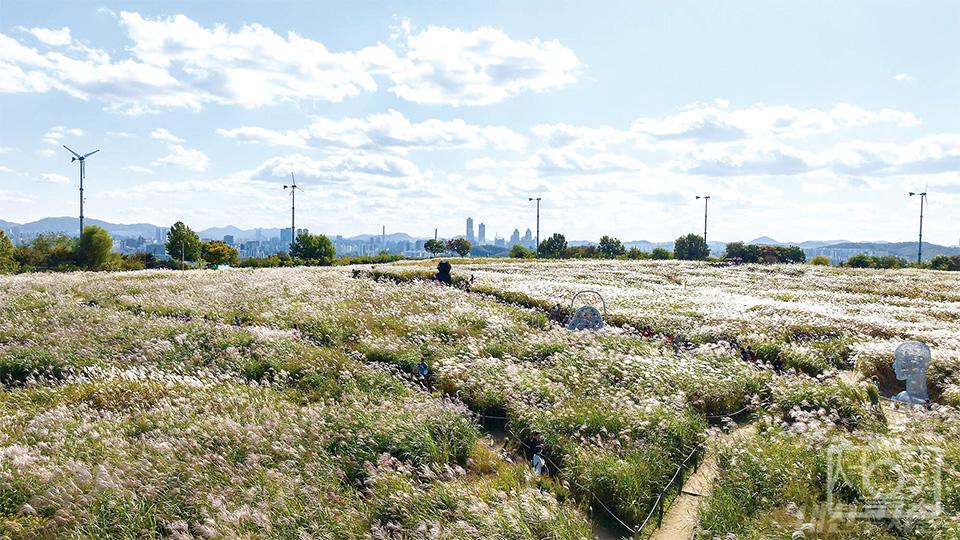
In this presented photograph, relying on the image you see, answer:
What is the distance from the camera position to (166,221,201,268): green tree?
249 ft

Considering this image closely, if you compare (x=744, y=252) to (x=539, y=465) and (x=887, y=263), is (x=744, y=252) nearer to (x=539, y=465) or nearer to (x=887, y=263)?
(x=887, y=263)

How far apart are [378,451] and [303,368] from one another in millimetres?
5944

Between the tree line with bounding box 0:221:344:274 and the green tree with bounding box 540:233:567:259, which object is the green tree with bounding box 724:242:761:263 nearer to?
the green tree with bounding box 540:233:567:259

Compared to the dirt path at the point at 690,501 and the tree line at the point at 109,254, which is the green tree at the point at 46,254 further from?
the dirt path at the point at 690,501

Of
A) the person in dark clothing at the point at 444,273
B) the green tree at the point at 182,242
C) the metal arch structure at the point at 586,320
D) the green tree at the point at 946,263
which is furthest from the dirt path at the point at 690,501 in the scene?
the green tree at the point at 946,263

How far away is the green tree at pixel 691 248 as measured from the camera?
105 metres

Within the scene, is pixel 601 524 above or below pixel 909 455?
below

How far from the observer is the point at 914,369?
13945mm

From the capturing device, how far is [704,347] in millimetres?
18188

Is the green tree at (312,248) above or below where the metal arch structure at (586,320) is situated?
above

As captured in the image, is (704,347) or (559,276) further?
(559,276)

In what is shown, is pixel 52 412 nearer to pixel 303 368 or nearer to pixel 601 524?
pixel 303 368

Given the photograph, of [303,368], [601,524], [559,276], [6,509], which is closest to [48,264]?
[559,276]

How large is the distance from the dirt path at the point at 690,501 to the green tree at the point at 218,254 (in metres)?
84.6
